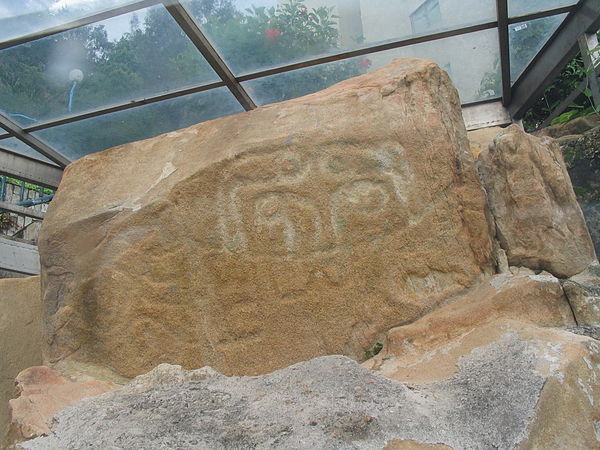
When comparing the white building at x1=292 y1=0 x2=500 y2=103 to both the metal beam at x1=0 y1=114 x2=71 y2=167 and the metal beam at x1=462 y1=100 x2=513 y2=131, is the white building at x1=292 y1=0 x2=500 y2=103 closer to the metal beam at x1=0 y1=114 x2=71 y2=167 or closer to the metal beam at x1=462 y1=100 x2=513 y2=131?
the metal beam at x1=462 y1=100 x2=513 y2=131

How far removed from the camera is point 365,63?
426cm

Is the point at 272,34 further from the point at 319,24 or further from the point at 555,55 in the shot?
the point at 555,55

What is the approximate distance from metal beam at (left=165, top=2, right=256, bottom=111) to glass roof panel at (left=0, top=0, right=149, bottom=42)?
10.2 inches

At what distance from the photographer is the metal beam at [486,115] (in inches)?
188

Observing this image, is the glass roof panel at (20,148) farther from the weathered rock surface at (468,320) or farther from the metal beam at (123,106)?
the weathered rock surface at (468,320)

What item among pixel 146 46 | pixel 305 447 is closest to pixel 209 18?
pixel 146 46

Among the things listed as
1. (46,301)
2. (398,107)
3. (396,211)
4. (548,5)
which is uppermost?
(548,5)

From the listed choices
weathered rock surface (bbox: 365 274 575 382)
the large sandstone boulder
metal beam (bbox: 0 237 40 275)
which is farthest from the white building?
metal beam (bbox: 0 237 40 275)

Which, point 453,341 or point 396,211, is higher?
point 396,211

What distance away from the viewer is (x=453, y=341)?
2.11 meters

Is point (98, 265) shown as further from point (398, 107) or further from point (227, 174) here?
point (398, 107)

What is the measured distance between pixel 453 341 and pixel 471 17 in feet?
8.44

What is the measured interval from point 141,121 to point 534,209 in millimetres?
3086

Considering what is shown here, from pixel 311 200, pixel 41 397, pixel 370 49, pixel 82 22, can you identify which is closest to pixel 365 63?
pixel 370 49
